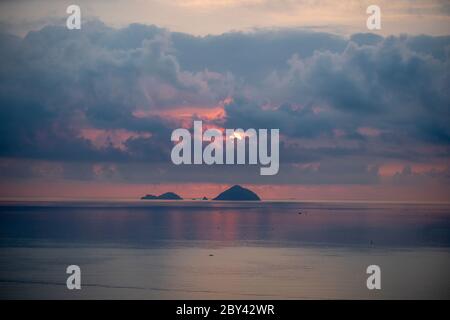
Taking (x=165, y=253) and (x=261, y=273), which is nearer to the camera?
(x=261, y=273)

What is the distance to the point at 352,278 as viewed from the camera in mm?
17484

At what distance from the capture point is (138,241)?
27.1m

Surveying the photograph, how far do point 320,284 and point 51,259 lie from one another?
834 centimetres

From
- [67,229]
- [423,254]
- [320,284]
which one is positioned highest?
[67,229]

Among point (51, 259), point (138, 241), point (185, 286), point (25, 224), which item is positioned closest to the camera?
point (185, 286)

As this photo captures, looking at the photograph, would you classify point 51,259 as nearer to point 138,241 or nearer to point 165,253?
point 165,253

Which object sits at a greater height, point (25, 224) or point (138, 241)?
point (25, 224)

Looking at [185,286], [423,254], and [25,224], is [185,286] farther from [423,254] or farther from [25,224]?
[25,224]
